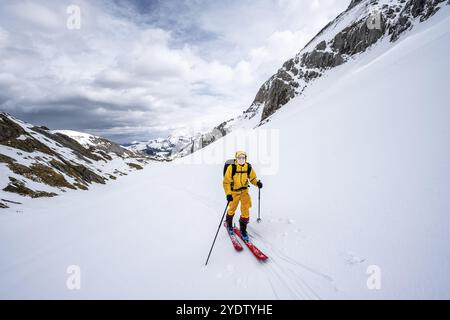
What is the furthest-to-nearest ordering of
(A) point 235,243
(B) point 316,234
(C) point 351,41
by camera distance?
(C) point 351,41, (A) point 235,243, (B) point 316,234

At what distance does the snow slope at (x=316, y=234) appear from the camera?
194 inches

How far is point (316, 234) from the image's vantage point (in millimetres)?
6688

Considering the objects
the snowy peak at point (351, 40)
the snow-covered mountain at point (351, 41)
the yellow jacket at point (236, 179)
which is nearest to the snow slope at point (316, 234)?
the yellow jacket at point (236, 179)

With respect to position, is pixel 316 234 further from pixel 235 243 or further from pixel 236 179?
pixel 236 179

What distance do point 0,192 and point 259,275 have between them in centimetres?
2569

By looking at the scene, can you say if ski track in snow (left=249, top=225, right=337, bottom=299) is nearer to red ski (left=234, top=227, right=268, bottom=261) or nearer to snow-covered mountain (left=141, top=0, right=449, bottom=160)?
red ski (left=234, top=227, right=268, bottom=261)

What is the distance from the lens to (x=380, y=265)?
4812mm

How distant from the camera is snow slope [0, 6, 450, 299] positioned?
4918 mm

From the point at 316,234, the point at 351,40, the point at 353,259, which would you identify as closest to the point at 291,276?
the point at 353,259

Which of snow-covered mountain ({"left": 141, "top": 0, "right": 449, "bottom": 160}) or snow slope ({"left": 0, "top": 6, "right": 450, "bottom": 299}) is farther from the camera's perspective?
snow-covered mountain ({"left": 141, "top": 0, "right": 449, "bottom": 160})

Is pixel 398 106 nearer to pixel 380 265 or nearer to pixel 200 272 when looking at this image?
pixel 380 265

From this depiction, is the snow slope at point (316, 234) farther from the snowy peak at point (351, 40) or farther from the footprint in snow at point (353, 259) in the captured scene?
the snowy peak at point (351, 40)

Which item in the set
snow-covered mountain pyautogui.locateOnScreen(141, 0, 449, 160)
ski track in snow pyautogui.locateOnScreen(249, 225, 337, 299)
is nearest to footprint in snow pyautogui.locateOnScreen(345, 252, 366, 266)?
ski track in snow pyautogui.locateOnScreen(249, 225, 337, 299)
